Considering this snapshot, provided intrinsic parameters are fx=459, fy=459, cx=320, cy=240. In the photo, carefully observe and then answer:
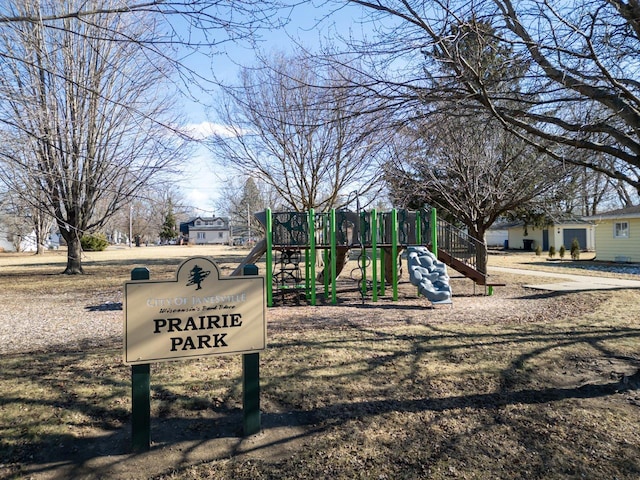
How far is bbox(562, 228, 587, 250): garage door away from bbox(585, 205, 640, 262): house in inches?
365

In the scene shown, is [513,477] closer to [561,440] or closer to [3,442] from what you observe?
[561,440]

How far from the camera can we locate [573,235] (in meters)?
33.2

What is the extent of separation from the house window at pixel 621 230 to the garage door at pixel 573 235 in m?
10.3

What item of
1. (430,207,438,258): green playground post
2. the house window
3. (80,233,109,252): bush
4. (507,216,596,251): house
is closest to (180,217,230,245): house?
(80,233,109,252): bush

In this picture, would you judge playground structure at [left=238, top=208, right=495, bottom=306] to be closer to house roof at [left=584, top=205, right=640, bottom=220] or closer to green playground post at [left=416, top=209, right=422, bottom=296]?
green playground post at [left=416, top=209, right=422, bottom=296]

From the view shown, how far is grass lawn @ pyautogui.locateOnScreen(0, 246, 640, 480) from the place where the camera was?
300 centimetres

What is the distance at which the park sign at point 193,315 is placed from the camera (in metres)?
3.12

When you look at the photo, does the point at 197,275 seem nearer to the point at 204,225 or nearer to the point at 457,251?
the point at 457,251

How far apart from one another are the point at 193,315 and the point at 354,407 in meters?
1.61

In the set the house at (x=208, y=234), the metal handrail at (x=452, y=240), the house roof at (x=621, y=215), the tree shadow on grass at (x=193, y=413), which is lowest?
the tree shadow on grass at (x=193, y=413)

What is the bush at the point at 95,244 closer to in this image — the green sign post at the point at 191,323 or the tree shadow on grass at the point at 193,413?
the tree shadow on grass at the point at 193,413

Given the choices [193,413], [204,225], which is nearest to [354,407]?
[193,413]

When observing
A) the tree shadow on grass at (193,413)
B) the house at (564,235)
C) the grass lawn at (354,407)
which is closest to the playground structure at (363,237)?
the grass lawn at (354,407)

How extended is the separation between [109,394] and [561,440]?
12.3 feet
